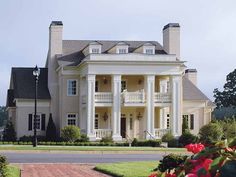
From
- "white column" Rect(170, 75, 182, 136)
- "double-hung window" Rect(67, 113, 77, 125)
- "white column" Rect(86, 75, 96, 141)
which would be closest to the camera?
"white column" Rect(86, 75, 96, 141)

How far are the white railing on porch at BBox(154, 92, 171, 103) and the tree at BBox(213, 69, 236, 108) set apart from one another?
160 ft

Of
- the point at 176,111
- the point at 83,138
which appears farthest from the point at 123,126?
the point at 83,138

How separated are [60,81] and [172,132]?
474 inches

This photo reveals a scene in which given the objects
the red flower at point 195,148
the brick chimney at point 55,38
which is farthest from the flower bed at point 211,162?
the brick chimney at point 55,38

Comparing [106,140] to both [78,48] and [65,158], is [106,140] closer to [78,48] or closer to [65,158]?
[78,48]

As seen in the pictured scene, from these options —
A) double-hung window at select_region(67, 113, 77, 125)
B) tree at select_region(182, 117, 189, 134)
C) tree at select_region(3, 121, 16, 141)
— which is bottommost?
tree at select_region(3, 121, 16, 141)

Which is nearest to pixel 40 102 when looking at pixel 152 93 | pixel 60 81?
pixel 60 81

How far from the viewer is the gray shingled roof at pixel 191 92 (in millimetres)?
56500

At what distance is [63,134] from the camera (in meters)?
46.6

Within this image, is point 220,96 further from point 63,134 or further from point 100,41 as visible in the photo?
point 63,134

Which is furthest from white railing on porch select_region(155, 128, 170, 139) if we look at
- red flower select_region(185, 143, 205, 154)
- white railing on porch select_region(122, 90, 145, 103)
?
red flower select_region(185, 143, 205, 154)

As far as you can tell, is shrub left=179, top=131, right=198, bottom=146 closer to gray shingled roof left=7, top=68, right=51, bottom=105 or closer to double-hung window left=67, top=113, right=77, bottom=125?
→ double-hung window left=67, top=113, right=77, bottom=125

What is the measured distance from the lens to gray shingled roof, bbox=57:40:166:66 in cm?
5334

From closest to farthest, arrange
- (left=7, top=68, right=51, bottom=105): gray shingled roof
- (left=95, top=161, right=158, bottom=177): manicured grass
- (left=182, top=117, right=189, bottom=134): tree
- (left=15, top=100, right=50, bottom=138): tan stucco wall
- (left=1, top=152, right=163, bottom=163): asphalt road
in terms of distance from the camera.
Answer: (left=95, top=161, right=158, bottom=177): manicured grass
(left=1, top=152, right=163, bottom=163): asphalt road
(left=182, top=117, right=189, bottom=134): tree
(left=15, top=100, right=50, bottom=138): tan stucco wall
(left=7, top=68, right=51, bottom=105): gray shingled roof
